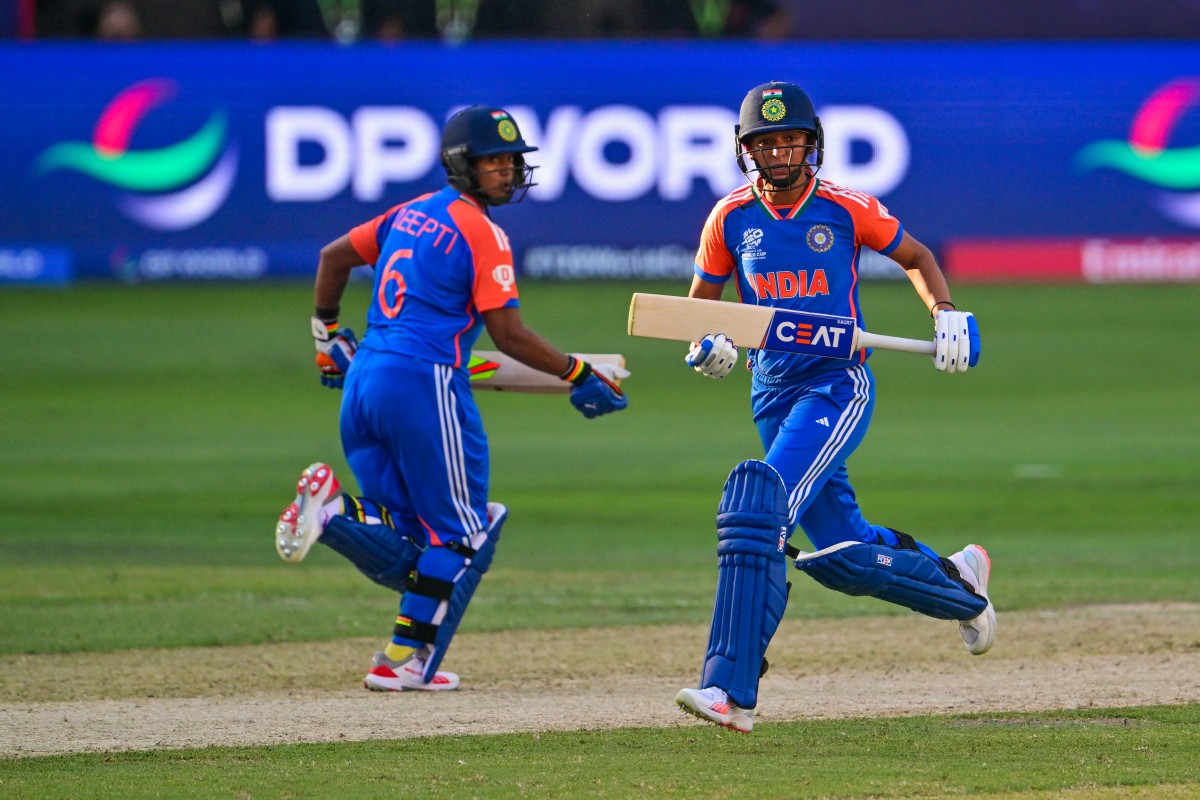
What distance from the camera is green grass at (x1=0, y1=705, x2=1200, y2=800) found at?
4965mm

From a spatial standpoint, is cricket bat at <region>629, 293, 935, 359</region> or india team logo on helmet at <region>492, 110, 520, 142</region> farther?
india team logo on helmet at <region>492, 110, 520, 142</region>

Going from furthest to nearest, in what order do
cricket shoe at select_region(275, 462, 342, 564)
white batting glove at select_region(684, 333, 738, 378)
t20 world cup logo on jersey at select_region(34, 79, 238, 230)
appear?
1. t20 world cup logo on jersey at select_region(34, 79, 238, 230)
2. cricket shoe at select_region(275, 462, 342, 564)
3. white batting glove at select_region(684, 333, 738, 378)

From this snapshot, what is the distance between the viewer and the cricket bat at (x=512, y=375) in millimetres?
7164

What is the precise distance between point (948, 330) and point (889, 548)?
0.81 metres

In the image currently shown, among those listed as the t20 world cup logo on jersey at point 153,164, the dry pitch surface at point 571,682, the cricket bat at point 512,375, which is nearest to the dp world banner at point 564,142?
the t20 world cup logo on jersey at point 153,164

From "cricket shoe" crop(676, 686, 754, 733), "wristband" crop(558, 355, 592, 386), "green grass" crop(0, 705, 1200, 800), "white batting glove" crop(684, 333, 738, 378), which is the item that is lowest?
"green grass" crop(0, 705, 1200, 800)

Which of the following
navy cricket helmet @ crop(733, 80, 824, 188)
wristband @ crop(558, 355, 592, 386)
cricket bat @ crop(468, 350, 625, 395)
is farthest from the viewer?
cricket bat @ crop(468, 350, 625, 395)

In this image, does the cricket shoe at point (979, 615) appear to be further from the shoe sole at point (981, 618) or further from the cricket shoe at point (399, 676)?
the cricket shoe at point (399, 676)

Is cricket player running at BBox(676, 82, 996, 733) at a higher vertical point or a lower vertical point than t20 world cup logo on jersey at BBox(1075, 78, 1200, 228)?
lower

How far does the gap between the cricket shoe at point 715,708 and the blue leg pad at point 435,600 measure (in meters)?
1.56

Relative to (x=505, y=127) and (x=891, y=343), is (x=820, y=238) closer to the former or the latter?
(x=891, y=343)

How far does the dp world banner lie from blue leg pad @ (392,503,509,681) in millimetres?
14841

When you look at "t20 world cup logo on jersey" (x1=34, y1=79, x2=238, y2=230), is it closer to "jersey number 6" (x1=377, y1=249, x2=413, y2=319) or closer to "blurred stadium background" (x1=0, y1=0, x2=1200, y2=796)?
"blurred stadium background" (x1=0, y1=0, x2=1200, y2=796)

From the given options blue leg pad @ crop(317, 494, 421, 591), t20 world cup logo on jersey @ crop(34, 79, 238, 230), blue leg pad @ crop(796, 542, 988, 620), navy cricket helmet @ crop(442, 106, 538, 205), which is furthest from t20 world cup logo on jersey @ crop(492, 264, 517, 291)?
t20 world cup logo on jersey @ crop(34, 79, 238, 230)
